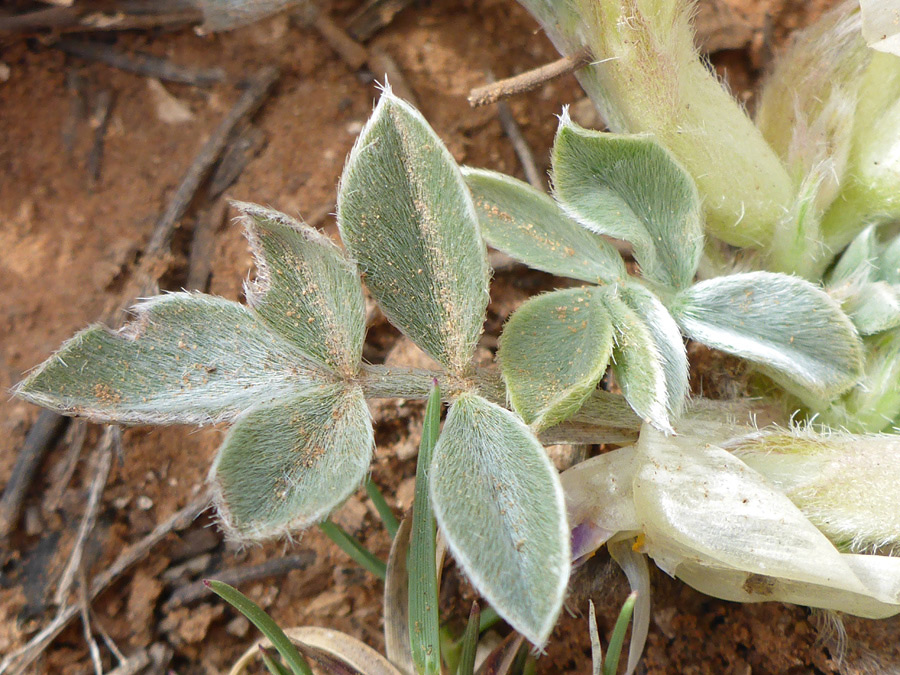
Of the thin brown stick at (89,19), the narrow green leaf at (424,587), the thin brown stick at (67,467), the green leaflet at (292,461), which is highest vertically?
the thin brown stick at (89,19)

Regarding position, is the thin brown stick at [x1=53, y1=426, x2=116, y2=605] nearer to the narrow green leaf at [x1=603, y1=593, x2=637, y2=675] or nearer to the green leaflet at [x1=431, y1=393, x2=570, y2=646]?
the green leaflet at [x1=431, y1=393, x2=570, y2=646]

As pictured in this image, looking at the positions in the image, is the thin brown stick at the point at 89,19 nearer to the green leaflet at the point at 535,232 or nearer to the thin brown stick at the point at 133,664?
the green leaflet at the point at 535,232

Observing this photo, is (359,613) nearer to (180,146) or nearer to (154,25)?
(180,146)

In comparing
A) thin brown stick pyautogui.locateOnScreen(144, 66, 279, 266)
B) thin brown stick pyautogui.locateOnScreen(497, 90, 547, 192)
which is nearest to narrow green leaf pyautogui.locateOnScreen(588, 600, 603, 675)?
thin brown stick pyautogui.locateOnScreen(497, 90, 547, 192)

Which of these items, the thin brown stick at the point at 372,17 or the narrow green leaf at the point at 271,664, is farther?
the thin brown stick at the point at 372,17

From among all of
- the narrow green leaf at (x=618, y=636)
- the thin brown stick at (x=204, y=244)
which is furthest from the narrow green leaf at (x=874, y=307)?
the thin brown stick at (x=204, y=244)

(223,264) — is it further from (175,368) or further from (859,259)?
(859,259)

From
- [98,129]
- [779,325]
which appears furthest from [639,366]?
[98,129]
